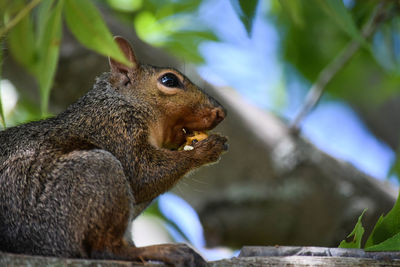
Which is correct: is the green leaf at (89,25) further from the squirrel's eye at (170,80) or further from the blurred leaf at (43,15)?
the squirrel's eye at (170,80)

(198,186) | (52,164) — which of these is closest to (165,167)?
(52,164)

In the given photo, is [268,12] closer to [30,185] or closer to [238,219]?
[238,219]

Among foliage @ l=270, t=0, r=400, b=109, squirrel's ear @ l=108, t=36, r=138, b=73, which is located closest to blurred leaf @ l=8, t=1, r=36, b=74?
squirrel's ear @ l=108, t=36, r=138, b=73

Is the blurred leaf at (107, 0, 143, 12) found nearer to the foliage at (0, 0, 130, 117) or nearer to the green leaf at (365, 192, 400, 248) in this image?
the foliage at (0, 0, 130, 117)

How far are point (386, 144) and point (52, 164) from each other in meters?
4.26

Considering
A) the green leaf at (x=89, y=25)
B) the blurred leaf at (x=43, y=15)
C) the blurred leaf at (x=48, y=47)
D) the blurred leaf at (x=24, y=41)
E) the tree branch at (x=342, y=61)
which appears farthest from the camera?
the tree branch at (x=342, y=61)

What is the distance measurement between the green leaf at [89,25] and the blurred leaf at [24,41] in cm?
60

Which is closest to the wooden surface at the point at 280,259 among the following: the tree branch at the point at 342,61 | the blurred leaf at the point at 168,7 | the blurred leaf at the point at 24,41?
the blurred leaf at the point at 24,41

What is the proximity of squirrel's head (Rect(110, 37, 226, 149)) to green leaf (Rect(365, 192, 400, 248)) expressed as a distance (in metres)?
0.95

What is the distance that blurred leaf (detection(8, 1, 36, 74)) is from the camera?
3274mm

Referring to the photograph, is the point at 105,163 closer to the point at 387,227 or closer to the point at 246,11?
the point at 246,11

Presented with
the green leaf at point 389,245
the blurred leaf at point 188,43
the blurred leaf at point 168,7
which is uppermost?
the blurred leaf at point 168,7

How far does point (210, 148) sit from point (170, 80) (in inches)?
18.7

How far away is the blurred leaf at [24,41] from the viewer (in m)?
3.27
